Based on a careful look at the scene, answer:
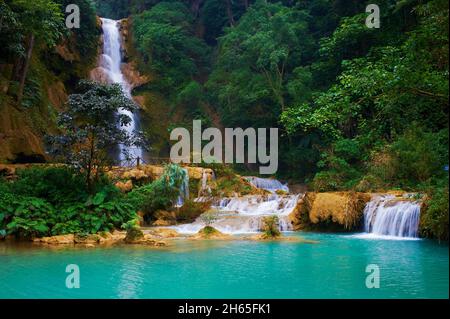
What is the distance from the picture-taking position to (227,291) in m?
5.98

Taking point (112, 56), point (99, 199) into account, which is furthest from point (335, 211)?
point (112, 56)

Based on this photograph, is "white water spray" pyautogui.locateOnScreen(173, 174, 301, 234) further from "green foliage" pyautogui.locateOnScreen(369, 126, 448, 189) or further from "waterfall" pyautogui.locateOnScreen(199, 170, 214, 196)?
"green foliage" pyautogui.locateOnScreen(369, 126, 448, 189)

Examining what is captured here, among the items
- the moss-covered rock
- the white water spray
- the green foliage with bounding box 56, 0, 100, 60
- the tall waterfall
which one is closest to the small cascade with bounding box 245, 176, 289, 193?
the white water spray

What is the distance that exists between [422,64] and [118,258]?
252 inches

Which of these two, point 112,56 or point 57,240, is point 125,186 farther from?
point 112,56

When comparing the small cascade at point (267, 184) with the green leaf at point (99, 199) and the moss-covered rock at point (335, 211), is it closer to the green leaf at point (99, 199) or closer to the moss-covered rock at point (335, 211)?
the moss-covered rock at point (335, 211)

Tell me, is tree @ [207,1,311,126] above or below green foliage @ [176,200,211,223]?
above

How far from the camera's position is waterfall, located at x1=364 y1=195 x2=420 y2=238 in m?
11.5

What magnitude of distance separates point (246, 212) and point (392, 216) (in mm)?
5851

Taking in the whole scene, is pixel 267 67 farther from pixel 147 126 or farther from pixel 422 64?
pixel 422 64

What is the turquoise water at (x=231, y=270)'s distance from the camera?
19.4ft

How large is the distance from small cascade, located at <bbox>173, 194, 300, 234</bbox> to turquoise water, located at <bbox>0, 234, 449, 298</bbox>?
291cm

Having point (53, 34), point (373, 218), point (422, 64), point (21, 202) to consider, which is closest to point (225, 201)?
point (373, 218)

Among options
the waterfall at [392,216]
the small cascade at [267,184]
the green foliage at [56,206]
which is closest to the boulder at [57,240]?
the green foliage at [56,206]
